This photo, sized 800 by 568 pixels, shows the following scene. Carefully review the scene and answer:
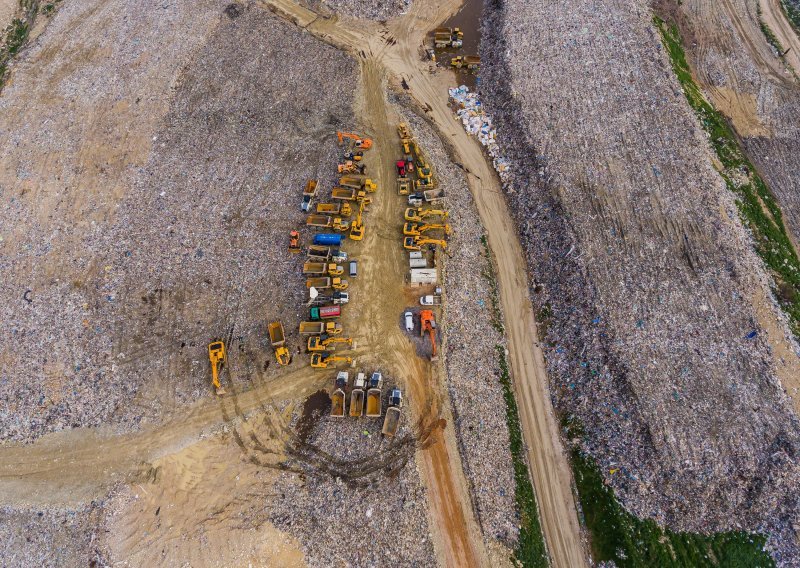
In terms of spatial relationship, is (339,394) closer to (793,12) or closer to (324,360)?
(324,360)

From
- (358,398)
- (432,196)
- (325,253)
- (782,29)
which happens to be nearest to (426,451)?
(358,398)

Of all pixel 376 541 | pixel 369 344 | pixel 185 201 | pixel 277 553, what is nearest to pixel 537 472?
pixel 376 541

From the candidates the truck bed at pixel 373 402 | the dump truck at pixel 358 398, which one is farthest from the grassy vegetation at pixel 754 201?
the dump truck at pixel 358 398

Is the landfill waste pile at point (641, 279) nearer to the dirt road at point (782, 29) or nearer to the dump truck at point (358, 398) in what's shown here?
the dump truck at point (358, 398)

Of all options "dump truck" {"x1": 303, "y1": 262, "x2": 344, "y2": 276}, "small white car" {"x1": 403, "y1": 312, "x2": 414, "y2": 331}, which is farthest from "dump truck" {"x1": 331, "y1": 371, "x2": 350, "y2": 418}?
"dump truck" {"x1": 303, "y1": 262, "x2": 344, "y2": 276}

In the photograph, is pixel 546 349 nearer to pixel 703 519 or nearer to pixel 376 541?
pixel 703 519

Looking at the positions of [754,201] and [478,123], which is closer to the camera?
[754,201]

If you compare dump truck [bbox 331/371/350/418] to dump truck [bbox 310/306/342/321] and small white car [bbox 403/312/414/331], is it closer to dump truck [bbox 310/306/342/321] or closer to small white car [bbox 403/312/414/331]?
dump truck [bbox 310/306/342/321]
